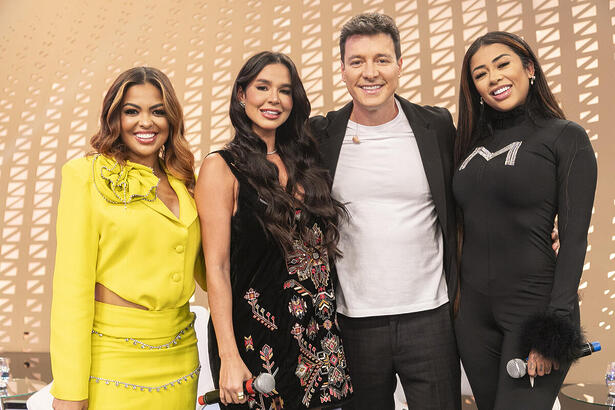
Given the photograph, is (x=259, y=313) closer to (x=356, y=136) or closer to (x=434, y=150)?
(x=356, y=136)

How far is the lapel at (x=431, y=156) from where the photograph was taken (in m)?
2.17

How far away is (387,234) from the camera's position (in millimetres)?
2129

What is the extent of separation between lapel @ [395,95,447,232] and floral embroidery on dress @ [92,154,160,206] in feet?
3.22

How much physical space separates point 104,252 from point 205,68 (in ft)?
12.7

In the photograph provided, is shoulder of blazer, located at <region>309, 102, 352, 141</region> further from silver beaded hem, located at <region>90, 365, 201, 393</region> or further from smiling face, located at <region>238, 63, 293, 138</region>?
silver beaded hem, located at <region>90, 365, 201, 393</region>

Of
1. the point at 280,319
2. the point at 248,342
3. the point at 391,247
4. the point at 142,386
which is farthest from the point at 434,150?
the point at 142,386

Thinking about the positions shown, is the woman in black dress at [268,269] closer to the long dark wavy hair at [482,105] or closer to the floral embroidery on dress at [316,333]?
the floral embroidery on dress at [316,333]

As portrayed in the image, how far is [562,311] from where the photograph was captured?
73.0 inches

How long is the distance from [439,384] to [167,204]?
1.17 meters

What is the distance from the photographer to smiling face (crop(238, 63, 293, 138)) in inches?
79.7

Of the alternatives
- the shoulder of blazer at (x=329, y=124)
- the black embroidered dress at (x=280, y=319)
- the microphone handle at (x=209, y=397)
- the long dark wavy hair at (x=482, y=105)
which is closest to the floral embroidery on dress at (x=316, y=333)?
the black embroidered dress at (x=280, y=319)

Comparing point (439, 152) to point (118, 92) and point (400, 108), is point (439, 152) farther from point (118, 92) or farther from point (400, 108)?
point (118, 92)

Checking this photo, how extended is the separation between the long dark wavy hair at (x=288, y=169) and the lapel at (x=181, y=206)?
0.66 ft

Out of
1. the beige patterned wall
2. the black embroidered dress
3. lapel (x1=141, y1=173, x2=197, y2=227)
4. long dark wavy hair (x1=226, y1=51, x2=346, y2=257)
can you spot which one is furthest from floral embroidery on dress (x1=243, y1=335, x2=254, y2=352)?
the beige patterned wall
